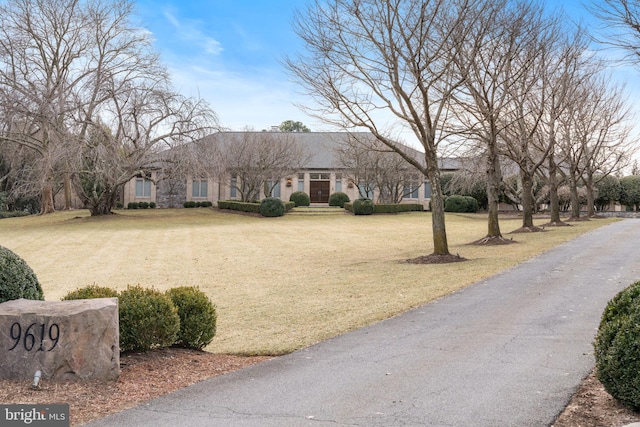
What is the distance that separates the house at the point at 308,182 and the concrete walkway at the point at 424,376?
38764 mm

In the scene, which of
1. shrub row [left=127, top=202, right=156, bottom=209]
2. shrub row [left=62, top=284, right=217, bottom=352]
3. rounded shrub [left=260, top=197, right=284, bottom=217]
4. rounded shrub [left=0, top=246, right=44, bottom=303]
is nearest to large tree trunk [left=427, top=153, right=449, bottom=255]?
shrub row [left=62, top=284, right=217, bottom=352]

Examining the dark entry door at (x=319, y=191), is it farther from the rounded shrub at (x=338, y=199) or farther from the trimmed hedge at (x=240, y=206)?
the trimmed hedge at (x=240, y=206)

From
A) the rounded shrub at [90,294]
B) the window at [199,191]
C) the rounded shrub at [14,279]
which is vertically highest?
the window at [199,191]

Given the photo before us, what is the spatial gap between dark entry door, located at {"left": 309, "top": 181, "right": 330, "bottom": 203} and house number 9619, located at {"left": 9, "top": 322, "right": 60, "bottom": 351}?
169 ft

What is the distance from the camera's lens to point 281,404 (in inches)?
227

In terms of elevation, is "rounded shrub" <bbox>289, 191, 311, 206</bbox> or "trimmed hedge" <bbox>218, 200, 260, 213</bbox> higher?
"rounded shrub" <bbox>289, 191, 311, 206</bbox>

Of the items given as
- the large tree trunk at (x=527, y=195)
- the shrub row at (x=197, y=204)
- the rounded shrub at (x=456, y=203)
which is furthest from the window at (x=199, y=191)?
the large tree trunk at (x=527, y=195)

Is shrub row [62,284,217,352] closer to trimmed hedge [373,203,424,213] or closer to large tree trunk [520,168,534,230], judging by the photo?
large tree trunk [520,168,534,230]

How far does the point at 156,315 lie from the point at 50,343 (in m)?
1.32

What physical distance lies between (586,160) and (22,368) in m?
38.7

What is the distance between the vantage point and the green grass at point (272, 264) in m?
10.7

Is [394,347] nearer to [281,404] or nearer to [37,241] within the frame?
[281,404]

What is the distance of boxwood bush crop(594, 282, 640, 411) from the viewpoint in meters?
5.14

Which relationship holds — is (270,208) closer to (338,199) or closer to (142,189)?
(338,199)
